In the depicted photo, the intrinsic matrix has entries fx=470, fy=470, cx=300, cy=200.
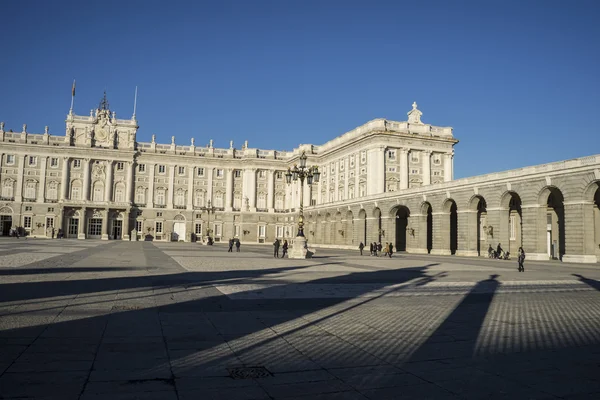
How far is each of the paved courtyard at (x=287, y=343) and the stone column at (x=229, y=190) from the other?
7809 centimetres

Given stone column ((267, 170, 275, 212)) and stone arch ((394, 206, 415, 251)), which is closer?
stone arch ((394, 206, 415, 251))

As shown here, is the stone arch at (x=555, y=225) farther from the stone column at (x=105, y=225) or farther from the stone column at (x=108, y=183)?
the stone column at (x=108, y=183)

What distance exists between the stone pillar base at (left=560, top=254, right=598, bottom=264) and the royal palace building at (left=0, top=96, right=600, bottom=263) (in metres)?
11.7

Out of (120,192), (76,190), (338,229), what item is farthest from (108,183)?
(338,229)

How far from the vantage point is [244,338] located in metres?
7.80

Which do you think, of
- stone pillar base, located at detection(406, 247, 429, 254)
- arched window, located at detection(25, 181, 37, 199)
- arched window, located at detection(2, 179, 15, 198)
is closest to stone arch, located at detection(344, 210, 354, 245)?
stone pillar base, located at detection(406, 247, 429, 254)

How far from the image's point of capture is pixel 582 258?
33.2 metres

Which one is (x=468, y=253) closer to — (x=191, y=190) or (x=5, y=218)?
(x=191, y=190)

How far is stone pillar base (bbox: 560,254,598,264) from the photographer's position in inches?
1292

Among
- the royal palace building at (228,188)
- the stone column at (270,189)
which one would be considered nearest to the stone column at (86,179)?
the royal palace building at (228,188)

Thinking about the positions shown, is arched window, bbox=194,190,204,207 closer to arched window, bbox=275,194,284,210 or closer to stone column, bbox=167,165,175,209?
stone column, bbox=167,165,175,209

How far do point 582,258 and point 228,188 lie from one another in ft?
227

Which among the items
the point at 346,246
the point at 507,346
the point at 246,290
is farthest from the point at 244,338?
the point at 346,246

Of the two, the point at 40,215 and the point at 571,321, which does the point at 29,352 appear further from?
the point at 40,215
